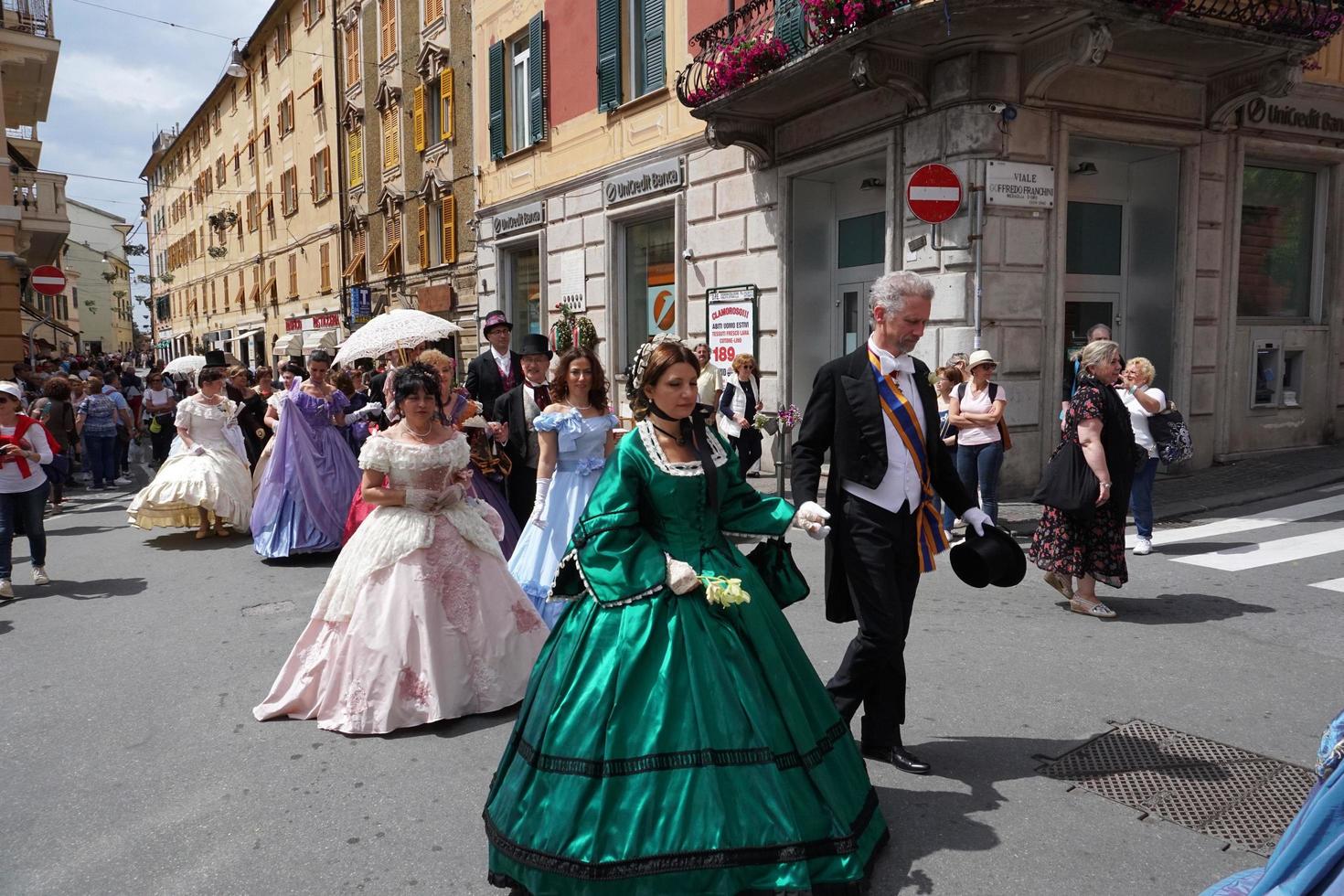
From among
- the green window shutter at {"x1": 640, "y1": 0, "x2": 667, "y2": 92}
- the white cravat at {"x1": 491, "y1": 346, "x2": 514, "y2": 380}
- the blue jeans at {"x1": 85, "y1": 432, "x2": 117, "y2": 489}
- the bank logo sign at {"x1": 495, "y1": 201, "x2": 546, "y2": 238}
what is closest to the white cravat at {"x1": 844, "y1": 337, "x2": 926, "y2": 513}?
the white cravat at {"x1": 491, "y1": 346, "x2": 514, "y2": 380}

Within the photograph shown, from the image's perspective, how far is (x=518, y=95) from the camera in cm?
1861

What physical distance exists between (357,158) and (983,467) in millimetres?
25477

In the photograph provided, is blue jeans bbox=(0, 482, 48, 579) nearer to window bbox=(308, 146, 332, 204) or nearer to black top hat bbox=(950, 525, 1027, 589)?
black top hat bbox=(950, 525, 1027, 589)

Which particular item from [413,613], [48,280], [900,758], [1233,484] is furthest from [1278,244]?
[48,280]

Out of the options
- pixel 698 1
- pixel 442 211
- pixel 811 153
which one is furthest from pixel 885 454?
pixel 442 211

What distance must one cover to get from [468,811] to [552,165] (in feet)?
50.4

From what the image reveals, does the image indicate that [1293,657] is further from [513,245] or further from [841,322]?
[513,245]

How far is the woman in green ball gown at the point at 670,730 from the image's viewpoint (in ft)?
8.97

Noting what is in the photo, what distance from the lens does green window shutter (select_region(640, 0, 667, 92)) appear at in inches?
563

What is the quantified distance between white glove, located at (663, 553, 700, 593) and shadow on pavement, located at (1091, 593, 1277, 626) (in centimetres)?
417

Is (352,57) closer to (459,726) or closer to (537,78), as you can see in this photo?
(537,78)

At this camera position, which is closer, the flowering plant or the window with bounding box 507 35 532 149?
the flowering plant

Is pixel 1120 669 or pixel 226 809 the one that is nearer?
pixel 226 809

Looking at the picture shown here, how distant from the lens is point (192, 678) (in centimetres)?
534
